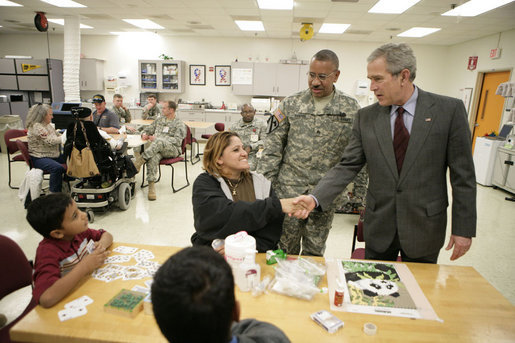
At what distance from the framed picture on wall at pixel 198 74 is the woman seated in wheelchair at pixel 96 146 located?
6.13 metres

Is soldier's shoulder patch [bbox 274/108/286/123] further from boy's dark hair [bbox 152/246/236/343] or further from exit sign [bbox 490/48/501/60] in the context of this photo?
exit sign [bbox 490/48/501/60]

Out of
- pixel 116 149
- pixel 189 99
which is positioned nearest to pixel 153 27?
pixel 189 99

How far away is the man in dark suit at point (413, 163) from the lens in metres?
1.53

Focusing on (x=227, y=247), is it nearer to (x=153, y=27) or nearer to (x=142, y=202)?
(x=142, y=202)

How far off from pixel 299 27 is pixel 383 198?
23.7 feet

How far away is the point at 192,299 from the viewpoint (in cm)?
62

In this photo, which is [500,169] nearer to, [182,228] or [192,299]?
[182,228]

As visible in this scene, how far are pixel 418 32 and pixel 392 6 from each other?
2569 millimetres

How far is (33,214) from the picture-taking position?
57.2 inches

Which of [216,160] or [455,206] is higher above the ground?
[216,160]

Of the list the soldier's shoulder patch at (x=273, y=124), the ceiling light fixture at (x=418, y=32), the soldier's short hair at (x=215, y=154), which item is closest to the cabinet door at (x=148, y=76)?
the ceiling light fixture at (x=418, y=32)

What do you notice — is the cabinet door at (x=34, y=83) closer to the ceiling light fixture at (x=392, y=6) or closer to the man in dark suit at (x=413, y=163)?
the ceiling light fixture at (x=392, y=6)

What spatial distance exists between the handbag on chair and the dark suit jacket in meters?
3.25

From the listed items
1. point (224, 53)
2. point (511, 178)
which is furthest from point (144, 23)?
point (511, 178)
